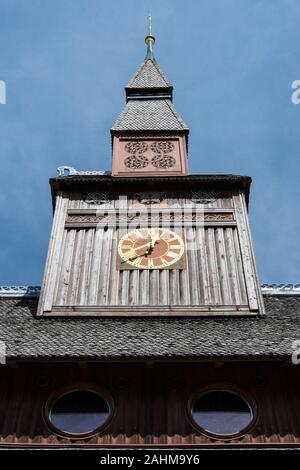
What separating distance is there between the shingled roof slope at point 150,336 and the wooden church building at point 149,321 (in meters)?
0.04

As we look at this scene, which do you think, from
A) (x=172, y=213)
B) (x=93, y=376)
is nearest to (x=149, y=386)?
(x=93, y=376)

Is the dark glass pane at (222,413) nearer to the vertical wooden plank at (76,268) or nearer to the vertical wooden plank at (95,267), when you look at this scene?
the vertical wooden plank at (95,267)

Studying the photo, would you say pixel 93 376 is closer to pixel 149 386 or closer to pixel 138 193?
pixel 149 386

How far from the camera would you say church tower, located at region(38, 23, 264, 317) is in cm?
1875

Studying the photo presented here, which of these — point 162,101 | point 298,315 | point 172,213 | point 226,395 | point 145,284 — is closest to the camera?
point 226,395

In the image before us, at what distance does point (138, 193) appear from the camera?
2248 cm

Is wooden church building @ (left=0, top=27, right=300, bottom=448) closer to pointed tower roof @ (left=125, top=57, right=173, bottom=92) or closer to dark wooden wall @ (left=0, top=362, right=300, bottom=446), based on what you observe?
dark wooden wall @ (left=0, top=362, right=300, bottom=446)

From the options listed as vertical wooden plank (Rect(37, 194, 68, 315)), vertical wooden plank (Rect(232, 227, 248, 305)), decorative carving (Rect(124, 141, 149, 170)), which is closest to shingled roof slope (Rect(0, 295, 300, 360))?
vertical wooden plank (Rect(37, 194, 68, 315))

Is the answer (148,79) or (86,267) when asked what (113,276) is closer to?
(86,267)

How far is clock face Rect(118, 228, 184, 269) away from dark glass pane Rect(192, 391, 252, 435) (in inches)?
218

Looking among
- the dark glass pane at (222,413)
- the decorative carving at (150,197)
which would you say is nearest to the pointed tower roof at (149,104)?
the decorative carving at (150,197)

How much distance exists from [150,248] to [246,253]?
2.58 m

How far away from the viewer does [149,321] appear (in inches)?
704
